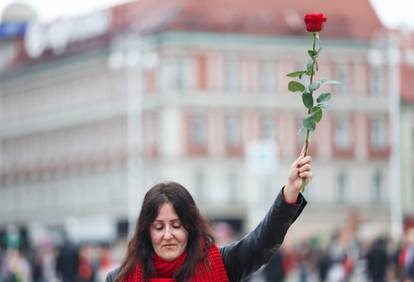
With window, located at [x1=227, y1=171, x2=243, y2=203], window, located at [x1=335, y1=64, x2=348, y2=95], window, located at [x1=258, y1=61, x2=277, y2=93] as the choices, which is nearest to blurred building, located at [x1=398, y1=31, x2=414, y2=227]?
window, located at [x1=335, y1=64, x2=348, y2=95]

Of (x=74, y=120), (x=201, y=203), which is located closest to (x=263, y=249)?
(x=201, y=203)

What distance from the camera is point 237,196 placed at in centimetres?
8125

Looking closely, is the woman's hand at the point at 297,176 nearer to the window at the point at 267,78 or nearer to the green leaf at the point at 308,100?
the green leaf at the point at 308,100

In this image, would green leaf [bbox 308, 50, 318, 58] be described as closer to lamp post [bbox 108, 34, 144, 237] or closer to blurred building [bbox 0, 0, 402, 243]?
blurred building [bbox 0, 0, 402, 243]

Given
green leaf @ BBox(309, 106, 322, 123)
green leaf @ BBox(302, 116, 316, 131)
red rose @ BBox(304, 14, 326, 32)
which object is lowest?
green leaf @ BBox(302, 116, 316, 131)

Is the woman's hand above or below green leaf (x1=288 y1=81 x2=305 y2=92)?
below

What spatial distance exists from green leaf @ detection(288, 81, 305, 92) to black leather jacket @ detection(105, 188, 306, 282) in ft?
1.08

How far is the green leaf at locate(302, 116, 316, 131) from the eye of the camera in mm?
5852

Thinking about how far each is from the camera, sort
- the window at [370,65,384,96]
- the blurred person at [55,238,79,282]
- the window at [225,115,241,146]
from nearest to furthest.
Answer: the blurred person at [55,238,79,282] → the window at [225,115,241,146] → the window at [370,65,384,96]

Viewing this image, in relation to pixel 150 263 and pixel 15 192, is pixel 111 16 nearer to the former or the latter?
pixel 15 192

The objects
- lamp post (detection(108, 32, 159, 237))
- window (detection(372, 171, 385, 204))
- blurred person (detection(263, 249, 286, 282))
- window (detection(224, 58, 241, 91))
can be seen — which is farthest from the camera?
window (detection(372, 171, 385, 204))

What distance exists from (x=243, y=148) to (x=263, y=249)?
76118mm

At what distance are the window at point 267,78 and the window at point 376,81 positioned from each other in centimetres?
555

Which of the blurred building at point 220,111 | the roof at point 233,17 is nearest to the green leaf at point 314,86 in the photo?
the blurred building at point 220,111
